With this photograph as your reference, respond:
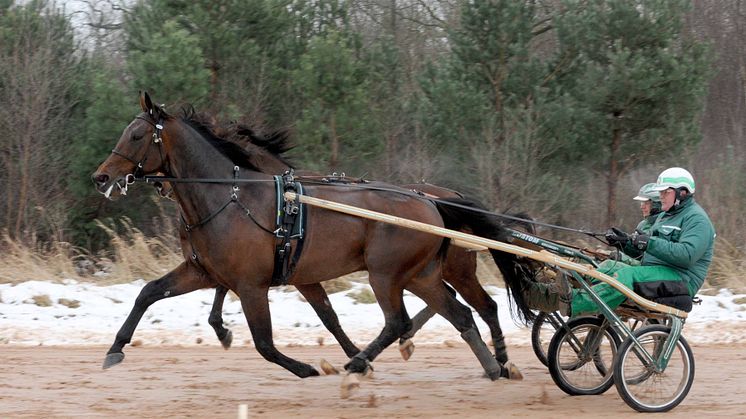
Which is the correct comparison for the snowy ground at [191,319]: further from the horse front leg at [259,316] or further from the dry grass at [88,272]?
the horse front leg at [259,316]

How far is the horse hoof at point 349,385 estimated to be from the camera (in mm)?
6422

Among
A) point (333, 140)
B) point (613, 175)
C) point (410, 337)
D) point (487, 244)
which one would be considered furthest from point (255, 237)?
point (613, 175)

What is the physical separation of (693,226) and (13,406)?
14.5 feet

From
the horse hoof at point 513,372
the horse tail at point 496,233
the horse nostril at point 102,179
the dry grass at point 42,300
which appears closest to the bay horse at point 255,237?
the horse nostril at point 102,179

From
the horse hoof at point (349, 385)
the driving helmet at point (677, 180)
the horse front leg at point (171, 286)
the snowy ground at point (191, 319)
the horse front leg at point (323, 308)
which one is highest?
the driving helmet at point (677, 180)

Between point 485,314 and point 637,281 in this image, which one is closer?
point 637,281

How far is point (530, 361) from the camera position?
803 cm

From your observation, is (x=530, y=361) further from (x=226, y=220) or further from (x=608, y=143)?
(x=608, y=143)

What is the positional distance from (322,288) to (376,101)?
953 cm

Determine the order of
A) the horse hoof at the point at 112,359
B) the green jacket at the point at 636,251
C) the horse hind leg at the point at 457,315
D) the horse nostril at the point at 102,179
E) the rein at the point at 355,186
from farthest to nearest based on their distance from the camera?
the horse hind leg at the point at 457,315 < the green jacket at the point at 636,251 < the horse hoof at the point at 112,359 < the rein at the point at 355,186 < the horse nostril at the point at 102,179

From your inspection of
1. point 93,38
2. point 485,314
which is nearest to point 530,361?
point 485,314

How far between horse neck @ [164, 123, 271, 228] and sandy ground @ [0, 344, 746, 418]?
1.26 m

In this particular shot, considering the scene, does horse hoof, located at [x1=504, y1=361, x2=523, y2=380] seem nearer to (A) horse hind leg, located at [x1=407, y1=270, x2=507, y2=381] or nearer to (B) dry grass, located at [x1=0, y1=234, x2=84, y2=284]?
(A) horse hind leg, located at [x1=407, y1=270, x2=507, y2=381]

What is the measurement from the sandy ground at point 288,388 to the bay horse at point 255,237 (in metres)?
0.30
